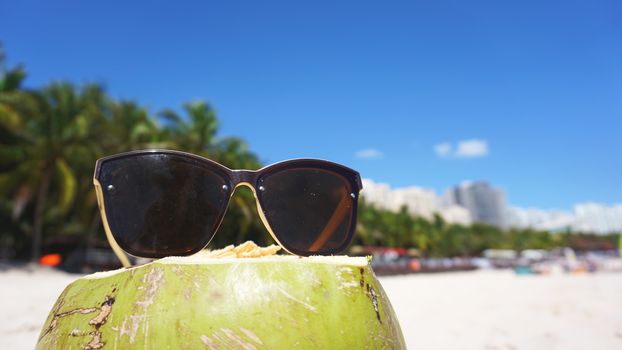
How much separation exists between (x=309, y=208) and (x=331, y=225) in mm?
108

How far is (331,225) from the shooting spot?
1.37m

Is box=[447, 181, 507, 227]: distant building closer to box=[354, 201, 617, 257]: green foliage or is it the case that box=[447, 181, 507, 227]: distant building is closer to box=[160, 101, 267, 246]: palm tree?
box=[354, 201, 617, 257]: green foliage

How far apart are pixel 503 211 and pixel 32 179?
388 ft

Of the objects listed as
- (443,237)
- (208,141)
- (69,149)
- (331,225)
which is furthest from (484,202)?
(331,225)

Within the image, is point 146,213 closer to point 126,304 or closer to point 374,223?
point 126,304

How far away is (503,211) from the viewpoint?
369ft

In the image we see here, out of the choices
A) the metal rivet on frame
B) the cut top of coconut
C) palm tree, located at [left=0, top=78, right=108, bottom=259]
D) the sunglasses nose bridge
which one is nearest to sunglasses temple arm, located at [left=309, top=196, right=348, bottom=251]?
the cut top of coconut

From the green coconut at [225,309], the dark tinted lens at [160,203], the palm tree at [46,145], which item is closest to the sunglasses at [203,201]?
the dark tinted lens at [160,203]

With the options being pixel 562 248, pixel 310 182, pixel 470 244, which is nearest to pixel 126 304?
pixel 310 182

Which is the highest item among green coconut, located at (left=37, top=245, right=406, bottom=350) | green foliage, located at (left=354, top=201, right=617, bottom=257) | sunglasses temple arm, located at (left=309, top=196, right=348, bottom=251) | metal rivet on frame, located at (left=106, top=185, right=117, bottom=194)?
green foliage, located at (left=354, top=201, right=617, bottom=257)

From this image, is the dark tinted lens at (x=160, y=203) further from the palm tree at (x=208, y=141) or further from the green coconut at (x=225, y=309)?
the palm tree at (x=208, y=141)

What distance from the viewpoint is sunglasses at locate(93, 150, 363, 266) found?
1156 millimetres

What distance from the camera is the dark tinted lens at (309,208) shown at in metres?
1.30

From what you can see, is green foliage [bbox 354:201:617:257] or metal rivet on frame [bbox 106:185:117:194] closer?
metal rivet on frame [bbox 106:185:117:194]
